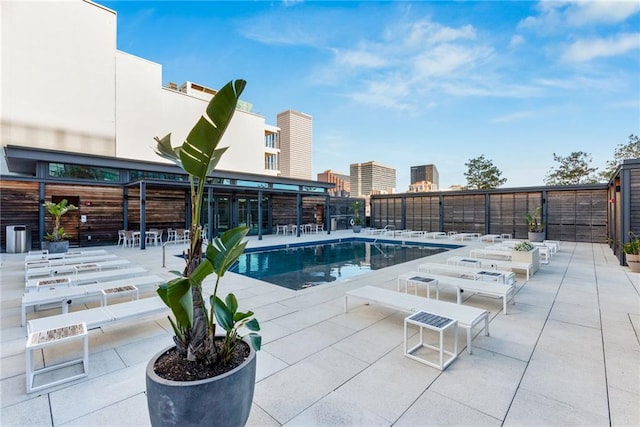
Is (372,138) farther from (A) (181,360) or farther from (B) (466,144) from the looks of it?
(A) (181,360)

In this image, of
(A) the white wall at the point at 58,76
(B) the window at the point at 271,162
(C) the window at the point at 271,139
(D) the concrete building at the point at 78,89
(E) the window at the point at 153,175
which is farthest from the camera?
(C) the window at the point at 271,139

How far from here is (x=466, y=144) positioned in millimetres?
24938

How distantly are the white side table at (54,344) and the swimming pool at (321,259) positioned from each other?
3.93m

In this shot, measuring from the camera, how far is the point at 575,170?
2192 centimetres

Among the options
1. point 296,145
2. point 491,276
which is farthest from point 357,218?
point 296,145

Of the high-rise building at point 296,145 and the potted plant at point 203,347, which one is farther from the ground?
the high-rise building at point 296,145

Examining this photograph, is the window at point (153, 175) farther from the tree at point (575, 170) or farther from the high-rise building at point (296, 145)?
the high-rise building at point (296, 145)

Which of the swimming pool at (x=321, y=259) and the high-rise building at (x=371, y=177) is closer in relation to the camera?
the swimming pool at (x=321, y=259)

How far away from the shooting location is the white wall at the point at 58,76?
49.2ft

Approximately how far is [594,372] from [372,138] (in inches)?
965

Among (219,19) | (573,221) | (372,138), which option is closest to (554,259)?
(573,221)

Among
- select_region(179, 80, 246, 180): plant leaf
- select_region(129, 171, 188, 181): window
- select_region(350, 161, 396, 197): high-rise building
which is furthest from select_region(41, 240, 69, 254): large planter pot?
select_region(350, 161, 396, 197): high-rise building

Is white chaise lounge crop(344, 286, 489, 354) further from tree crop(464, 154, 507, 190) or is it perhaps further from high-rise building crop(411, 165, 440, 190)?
high-rise building crop(411, 165, 440, 190)

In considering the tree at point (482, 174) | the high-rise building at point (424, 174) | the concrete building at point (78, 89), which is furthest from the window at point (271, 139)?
the high-rise building at point (424, 174)
